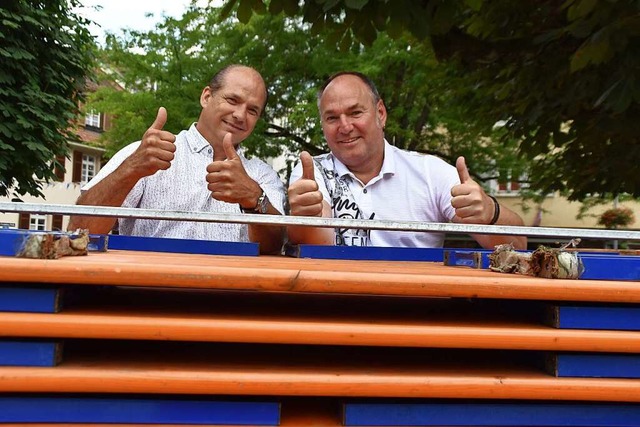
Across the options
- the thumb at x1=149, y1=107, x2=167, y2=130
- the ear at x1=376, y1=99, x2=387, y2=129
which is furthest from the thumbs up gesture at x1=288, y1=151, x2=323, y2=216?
the ear at x1=376, y1=99, x2=387, y2=129

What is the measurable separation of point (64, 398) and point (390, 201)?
6.61 feet

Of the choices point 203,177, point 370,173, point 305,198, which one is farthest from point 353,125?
point 305,198

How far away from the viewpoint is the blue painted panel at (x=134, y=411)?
3.07ft

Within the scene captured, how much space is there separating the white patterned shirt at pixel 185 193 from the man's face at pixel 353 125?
0.34 metres

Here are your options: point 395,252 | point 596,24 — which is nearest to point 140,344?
point 395,252

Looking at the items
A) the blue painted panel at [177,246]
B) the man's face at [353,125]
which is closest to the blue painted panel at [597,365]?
the blue painted panel at [177,246]

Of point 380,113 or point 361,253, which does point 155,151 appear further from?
point 380,113

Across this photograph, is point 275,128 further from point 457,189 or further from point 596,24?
point 457,189

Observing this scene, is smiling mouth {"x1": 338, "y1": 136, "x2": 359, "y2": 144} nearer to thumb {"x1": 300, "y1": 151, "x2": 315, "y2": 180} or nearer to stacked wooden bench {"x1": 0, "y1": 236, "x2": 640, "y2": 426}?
thumb {"x1": 300, "y1": 151, "x2": 315, "y2": 180}

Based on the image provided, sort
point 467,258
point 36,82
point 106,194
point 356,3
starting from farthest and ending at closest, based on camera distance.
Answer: point 36,82
point 356,3
point 106,194
point 467,258

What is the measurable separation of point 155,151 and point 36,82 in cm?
662

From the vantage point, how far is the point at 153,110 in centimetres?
1198

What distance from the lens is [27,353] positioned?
0.93 metres

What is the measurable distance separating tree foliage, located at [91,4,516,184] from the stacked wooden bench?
880cm
